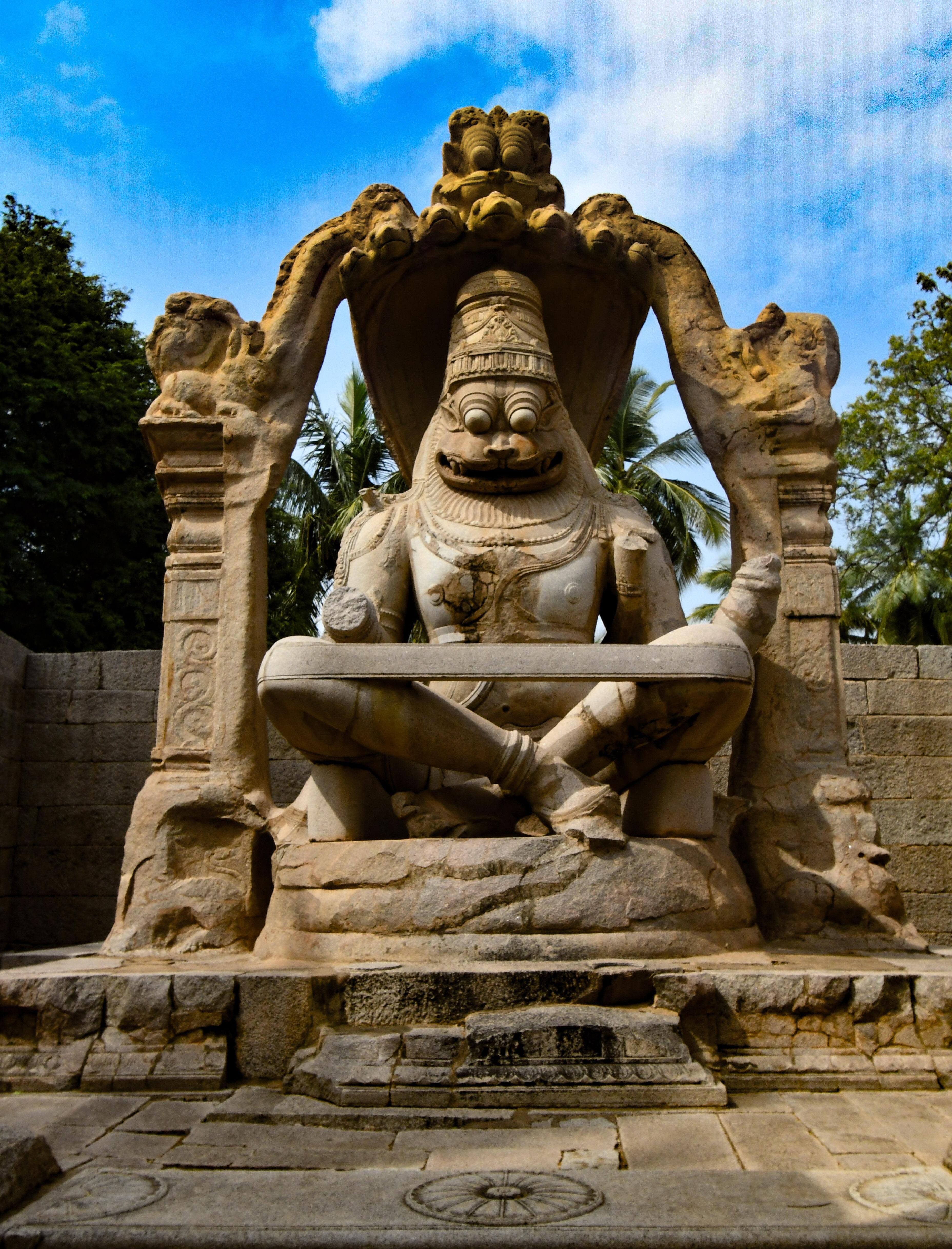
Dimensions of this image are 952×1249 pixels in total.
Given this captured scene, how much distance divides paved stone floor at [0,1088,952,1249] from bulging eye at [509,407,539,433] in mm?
2912

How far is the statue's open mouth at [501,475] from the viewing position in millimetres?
5059

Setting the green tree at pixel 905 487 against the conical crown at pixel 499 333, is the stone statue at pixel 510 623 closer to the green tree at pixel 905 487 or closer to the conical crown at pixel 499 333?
the conical crown at pixel 499 333

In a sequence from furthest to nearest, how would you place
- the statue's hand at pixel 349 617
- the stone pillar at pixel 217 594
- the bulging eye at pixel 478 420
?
A: the bulging eye at pixel 478 420 < the stone pillar at pixel 217 594 < the statue's hand at pixel 349 617

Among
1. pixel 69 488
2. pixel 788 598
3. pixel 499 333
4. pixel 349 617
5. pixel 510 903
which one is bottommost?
pixel 510 903

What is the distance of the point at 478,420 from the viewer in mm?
4945

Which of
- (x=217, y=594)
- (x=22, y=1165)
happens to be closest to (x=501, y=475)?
(x=217, y=594)

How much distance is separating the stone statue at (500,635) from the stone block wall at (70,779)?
1.72m

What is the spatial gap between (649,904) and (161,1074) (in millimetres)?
1695

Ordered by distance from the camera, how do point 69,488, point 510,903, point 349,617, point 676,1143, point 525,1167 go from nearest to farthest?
point 525,1167, point 676,1143, point 510,903, point 349,617, point 69,488

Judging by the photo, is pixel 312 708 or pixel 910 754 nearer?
pixel 312 708

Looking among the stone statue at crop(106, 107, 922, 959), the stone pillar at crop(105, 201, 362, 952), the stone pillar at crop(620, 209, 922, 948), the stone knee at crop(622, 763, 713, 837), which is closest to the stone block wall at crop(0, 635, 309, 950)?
the stone pillar at crop(105, 201, 362, 952)

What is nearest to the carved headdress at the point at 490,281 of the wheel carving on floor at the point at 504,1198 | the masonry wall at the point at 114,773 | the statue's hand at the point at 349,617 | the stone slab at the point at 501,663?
the statue's hand at the point at 349,617

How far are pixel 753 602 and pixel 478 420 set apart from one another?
1483mm

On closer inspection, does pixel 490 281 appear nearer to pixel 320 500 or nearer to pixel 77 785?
pixel 77 785
